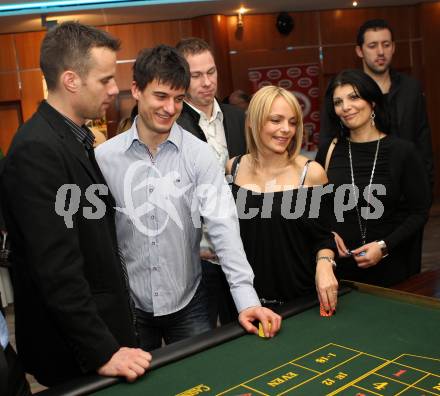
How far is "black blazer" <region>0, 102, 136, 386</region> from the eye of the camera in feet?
5.02

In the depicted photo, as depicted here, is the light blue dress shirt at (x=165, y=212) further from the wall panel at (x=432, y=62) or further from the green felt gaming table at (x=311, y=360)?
the wall panel at (x=432, y=62)

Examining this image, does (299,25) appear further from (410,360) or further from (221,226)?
(410,360)

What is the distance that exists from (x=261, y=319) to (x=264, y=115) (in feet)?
2.98

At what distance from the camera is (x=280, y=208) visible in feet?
7.28

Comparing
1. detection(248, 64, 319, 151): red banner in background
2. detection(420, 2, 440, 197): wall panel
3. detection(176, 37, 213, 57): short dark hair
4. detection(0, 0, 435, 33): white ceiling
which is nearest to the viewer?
detection(176, 37, 213, 57): short dark hair

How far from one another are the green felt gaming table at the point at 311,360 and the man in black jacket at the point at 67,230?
10 cm

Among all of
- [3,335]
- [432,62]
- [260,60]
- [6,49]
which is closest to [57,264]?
[3,335]

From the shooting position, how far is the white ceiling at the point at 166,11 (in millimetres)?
6223

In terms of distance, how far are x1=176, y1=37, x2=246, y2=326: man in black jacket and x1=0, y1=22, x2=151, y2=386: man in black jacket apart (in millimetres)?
709

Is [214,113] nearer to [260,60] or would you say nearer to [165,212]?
[165,212]

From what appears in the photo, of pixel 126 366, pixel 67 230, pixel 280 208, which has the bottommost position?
pixel 126 366

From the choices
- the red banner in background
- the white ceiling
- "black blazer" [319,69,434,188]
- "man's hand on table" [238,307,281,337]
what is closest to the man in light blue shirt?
"man's hand on table" [238,307,281,337]

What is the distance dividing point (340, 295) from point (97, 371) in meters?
A: 0.96

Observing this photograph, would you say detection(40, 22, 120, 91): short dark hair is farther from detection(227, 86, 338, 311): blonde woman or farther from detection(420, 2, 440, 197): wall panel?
detection(420, 2, 440, 197): wall panel
